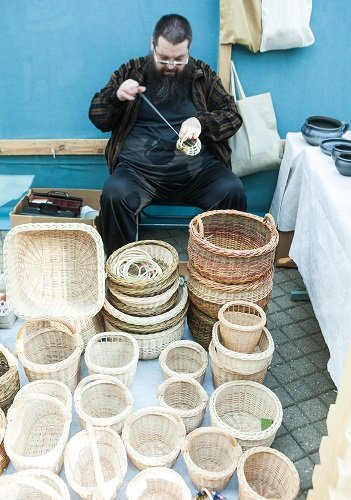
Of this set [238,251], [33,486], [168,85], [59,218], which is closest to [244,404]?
[238,251]

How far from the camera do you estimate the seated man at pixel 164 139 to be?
3.34m

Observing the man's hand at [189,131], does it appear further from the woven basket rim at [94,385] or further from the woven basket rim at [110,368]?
the woven basket rim at [94,385]

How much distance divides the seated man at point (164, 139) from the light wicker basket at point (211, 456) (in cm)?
153

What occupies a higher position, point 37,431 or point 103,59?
point 103,59

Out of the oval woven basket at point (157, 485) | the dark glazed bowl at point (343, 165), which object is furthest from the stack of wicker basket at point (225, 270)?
the oval woven basket at point (157, 485)

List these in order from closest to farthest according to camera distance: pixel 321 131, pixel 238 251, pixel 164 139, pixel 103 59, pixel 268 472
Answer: pixel 268 472 < pixel 238 251 < pixel 321 131 < pixel 164 139 < pixel 103 59

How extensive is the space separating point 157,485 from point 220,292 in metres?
1.05

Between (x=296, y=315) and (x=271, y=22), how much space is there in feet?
7.13

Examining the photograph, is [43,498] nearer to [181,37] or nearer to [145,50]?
[181,37]

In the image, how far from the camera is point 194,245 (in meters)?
2.70

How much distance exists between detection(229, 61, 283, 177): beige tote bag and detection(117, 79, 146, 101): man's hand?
34.7 inches

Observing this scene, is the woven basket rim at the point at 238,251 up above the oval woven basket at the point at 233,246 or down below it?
above

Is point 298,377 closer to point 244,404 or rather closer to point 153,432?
point 244,404

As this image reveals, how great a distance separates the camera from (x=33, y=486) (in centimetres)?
196
